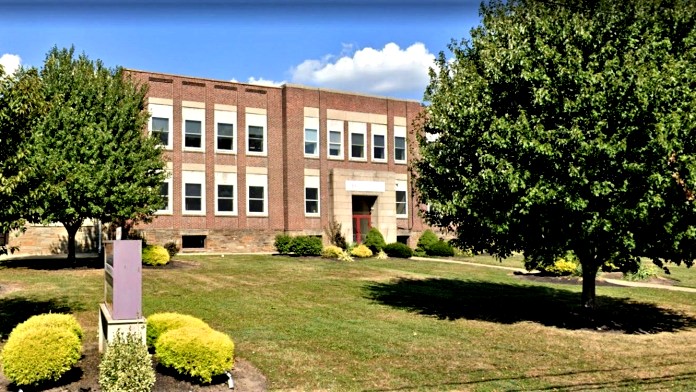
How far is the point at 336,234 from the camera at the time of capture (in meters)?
39.4

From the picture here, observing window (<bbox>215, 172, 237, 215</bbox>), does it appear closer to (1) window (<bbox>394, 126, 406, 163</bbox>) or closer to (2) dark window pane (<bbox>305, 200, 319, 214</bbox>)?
(2) dark window pane (<bbox>305, 200, 319, 214</bbox>)

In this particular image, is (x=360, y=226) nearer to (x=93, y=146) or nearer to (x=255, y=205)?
(x=255, y=205)

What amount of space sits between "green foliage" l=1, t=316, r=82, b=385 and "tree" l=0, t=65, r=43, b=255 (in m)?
3.37

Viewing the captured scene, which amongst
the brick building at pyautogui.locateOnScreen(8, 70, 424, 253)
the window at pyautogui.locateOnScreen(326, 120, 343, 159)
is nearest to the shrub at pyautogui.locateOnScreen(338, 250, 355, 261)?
the brick building at pyautogui.locateOnScreen(8, 70, 424, 253)

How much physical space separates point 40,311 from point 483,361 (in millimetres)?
11048

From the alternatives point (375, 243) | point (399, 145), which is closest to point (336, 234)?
point (375, 243)

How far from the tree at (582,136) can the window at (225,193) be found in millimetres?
23639

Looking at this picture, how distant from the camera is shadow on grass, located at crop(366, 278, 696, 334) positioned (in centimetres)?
1566

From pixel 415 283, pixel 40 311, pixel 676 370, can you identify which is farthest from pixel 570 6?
pixel 40 311

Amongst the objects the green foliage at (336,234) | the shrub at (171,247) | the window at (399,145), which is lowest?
the shrub at (171,247)

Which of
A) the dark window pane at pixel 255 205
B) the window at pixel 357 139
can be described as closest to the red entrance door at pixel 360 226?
the window at pixel 357 139

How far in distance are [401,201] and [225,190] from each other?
13.3 meters

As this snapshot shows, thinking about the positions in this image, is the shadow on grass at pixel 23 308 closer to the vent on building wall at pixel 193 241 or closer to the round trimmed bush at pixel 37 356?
the round trimmed bush at pixel 37 356

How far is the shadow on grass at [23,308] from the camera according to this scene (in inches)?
543
